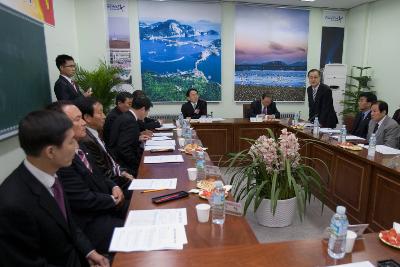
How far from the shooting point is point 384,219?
2.43 metres

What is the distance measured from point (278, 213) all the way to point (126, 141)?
61.9 inches

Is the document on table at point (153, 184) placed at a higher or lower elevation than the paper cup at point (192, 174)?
lower

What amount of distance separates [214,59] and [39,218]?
555 centimetres

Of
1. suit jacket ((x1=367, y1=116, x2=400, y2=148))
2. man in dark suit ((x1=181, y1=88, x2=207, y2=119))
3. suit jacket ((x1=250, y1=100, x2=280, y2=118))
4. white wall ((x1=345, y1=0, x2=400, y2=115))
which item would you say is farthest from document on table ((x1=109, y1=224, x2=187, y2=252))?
white wall ((x1=345, y1=0, x2=400, y2=115))

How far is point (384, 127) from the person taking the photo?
3365 mm

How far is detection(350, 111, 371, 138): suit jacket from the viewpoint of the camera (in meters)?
4.00

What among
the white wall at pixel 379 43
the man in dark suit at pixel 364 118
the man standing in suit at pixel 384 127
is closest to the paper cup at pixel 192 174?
the man standing in suit at pixel 384 127

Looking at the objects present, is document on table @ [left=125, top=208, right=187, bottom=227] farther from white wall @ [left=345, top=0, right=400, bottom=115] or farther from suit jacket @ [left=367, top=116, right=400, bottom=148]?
white wall @ [left=345, top=0, right=400, bottom=115]

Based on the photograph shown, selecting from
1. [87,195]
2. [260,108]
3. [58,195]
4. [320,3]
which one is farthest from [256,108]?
[58,195]

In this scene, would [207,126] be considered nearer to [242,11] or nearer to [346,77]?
[242,11]

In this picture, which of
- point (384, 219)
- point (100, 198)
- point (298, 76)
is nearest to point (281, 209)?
point (384, 219)

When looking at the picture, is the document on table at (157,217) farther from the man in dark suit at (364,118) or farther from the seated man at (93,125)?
the man in dark suit at (364,118)

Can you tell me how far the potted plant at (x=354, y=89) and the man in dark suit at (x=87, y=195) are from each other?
18.5 ft

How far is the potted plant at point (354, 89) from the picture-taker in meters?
6.16
